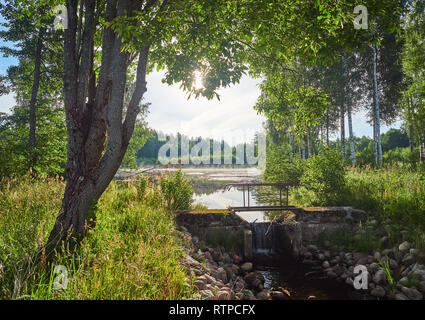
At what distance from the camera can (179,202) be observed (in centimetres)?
772

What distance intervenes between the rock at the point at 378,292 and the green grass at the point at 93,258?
4.40 m

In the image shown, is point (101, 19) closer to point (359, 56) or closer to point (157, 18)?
point (157, 18)

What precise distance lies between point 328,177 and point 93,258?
836 cm

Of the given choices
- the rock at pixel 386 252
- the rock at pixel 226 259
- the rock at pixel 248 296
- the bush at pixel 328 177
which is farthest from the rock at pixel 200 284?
the bush at pixel 328 177

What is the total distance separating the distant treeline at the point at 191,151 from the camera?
213 ft

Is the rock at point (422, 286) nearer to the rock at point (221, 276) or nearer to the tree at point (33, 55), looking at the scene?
the rock at point (221, 276)

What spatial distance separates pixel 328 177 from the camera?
8688 mm

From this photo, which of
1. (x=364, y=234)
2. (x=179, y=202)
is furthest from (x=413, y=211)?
(x=179, y=202)

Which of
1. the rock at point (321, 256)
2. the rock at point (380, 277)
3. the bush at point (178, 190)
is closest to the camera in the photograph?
the rock at point (380, 277)

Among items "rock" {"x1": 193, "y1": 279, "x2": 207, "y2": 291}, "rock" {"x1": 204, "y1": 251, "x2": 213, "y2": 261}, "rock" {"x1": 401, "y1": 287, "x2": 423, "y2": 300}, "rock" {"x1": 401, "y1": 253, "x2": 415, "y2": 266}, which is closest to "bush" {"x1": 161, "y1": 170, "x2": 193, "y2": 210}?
"rock" {"x1": 204, "y1": 251, "x2": 213, "y2": 261}

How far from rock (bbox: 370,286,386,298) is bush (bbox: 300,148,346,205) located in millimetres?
4022

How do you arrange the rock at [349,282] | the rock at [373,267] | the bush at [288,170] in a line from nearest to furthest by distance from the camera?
the rock at [349,282], the rock at [373,267], the bush at [288,170]

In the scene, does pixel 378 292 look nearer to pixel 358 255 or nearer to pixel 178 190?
pixel 358 255

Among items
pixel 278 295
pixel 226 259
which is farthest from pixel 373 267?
pixel 226 259
